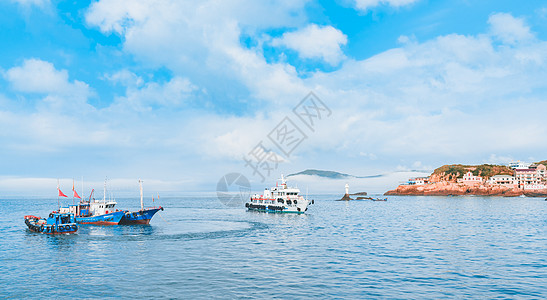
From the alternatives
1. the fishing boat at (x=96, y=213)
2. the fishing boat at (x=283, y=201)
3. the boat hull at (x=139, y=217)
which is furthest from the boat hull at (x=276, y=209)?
the fishing boat at (x=96, y=213)

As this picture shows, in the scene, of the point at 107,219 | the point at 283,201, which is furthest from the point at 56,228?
the point at 283,201

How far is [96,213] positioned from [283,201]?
49.4 meters

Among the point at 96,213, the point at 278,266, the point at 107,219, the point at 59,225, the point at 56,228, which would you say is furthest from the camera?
the point at 96,213

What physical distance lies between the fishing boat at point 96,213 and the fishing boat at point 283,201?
44.0m

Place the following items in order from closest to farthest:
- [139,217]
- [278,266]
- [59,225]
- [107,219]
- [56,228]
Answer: [278,266]
[59,225]
[56,228]
[107,219]
[139,217]

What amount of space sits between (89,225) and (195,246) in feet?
130

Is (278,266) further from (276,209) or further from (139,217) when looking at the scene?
(276,209)

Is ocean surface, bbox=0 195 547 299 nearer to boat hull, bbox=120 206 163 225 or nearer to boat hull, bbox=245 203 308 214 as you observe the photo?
boat hull, bbox=120 206 163 225

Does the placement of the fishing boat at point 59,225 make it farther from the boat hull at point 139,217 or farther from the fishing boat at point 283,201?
the fishing boat at point 283,201

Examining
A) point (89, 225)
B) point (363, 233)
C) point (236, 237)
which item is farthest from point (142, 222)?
point (363, 233)

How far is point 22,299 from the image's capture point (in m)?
22.6

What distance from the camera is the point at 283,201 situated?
335 feet

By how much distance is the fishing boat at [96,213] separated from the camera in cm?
6988

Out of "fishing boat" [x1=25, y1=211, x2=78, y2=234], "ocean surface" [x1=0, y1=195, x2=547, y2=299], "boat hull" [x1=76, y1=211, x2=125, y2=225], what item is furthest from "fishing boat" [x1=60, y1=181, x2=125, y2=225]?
"ocean surface" [x1=0, y1=195, x2=547, y2=299]
